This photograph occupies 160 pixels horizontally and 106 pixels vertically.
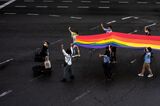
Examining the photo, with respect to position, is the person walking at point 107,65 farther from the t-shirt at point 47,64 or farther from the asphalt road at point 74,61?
the t-shirt at point 47,64

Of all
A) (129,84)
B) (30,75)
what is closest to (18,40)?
(30,75)

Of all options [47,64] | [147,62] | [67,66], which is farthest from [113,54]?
[47,64]

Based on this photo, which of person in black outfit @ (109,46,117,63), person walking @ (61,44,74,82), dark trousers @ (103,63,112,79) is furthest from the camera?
person in black outfit @ (109,46,117,63)

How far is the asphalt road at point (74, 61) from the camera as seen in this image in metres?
18.1

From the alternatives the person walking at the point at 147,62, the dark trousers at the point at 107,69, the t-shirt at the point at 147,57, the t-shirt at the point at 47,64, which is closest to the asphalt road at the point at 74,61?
the person walking at the point at 147,62

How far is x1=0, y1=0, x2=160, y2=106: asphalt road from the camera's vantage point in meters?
18.1

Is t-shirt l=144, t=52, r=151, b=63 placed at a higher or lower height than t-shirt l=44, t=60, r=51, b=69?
higher

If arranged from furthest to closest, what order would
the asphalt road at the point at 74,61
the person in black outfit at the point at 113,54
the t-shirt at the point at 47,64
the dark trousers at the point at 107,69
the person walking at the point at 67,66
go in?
the person in black outfit at the point at 113,54, the t-shirt at the point at 47,64, the dark trousers at the point at 107,69, the person walking at the point at 67,66, the asphalt road at the point at 74,61

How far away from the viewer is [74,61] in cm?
2181

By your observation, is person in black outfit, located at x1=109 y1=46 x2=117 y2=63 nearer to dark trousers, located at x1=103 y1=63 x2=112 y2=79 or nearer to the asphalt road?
the asphalt road

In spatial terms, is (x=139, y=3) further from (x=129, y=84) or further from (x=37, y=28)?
(x=129, y=84)

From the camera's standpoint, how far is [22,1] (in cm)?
3256

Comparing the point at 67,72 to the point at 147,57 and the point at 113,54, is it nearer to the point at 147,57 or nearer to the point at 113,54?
the point at 113,54

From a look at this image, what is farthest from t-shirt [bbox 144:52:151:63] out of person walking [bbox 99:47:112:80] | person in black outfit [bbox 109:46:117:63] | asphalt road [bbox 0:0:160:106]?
person in black outfit [bbox 109:46:117:63]
